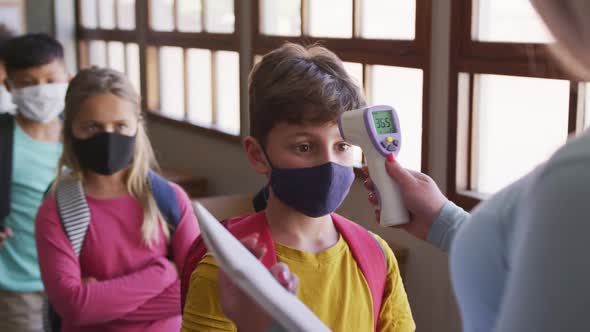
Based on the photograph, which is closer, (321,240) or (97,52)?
(321,240)

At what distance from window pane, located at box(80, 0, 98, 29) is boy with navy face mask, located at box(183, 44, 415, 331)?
18.7 ft

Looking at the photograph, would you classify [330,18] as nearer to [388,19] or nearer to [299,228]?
[388,19]

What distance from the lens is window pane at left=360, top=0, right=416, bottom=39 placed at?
10.6 feet

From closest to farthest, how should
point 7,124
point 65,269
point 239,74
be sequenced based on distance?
1. point 65,269
2. point 7,124
3. point 239,74

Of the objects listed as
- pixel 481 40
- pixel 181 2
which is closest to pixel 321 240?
pixel 481 40

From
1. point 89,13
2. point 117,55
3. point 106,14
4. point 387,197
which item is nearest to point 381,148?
point 387,197

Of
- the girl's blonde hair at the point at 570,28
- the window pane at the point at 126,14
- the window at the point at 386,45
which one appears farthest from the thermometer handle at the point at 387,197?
the window pane at the point at 126,14

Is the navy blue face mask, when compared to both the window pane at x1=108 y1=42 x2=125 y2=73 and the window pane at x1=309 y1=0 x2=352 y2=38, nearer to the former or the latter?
the window pane at x1=309 y1=0 x2=352 y2=38

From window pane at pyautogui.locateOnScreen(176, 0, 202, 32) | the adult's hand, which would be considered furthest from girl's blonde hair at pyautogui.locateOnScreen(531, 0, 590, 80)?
window pane at pyautogui.locateOnScreen(176, 0, 202, 32)

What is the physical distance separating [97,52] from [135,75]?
95cm

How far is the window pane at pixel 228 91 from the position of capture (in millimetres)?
4676

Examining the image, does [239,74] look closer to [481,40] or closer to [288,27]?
[288,27]

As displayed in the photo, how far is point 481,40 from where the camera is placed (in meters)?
2.77

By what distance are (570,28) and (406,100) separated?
256 centimetres
